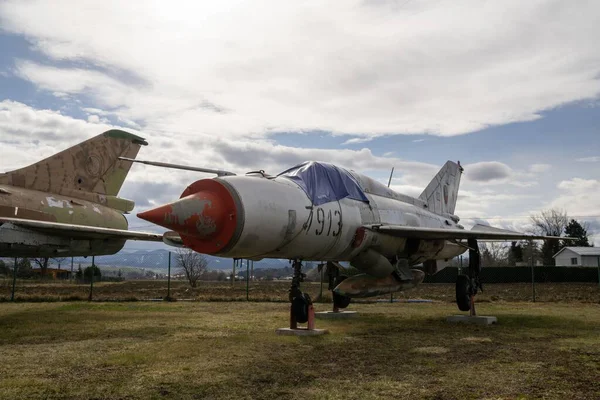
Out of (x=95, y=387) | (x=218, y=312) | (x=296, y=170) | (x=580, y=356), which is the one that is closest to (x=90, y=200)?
(x=218, y=312)

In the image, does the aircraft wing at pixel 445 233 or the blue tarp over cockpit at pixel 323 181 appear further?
the aircraft wing at pixel 445 233

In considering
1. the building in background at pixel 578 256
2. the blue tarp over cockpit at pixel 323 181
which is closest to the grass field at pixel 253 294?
the blue tarp over cockpit at pixel 323 181

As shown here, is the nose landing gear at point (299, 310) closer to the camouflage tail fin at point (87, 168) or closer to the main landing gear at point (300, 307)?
the main landing gear at point (300, 307)

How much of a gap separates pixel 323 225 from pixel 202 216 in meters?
2.70

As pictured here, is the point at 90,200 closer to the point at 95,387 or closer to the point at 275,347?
the point at 275,347

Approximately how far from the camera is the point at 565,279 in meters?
41.0

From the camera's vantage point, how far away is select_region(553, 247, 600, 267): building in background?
63.3 m

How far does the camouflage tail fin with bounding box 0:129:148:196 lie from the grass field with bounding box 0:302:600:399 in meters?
4.15

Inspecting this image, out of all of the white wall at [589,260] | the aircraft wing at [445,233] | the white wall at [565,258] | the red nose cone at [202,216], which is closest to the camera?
the red nose cone at [202,216]

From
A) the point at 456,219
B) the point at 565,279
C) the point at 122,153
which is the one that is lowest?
the point at 565,279

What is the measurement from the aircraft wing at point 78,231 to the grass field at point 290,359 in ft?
6.95

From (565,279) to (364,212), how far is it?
37.1 meters

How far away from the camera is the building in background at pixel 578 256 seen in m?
63.3

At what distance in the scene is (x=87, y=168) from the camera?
15.4 meters
